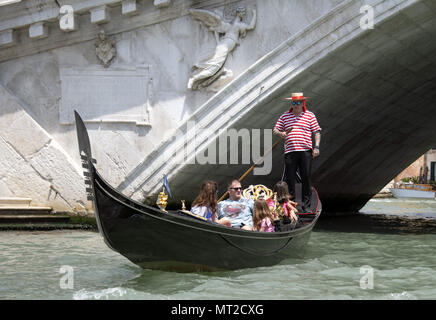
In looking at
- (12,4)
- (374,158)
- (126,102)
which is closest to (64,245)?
(126,102)

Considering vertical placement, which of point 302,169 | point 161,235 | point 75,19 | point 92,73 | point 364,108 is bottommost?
point 161,235

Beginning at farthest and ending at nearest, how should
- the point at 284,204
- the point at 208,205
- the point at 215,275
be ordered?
the point at 284,204
the point at 208,205
the point at 215,275

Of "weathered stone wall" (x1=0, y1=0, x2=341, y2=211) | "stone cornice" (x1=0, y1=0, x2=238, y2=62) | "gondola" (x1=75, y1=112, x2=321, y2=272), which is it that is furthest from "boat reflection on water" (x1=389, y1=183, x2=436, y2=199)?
"gondola" (x1=75, y1=112, x2=321, y2=272)

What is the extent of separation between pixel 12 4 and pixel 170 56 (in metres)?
1.57

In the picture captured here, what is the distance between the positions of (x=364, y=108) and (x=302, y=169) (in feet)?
7.42

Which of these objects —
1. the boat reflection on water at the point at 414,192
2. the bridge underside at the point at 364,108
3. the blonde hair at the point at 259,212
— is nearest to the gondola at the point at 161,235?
the blonde hair at the point at 259,212

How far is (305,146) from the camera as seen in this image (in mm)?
5059

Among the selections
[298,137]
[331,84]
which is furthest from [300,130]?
[331,84]

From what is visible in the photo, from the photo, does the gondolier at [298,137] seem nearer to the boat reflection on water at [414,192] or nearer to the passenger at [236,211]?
the passenger at [236,211]

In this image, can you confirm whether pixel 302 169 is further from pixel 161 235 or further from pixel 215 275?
pixel 161 235

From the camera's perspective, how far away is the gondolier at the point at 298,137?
199 inches

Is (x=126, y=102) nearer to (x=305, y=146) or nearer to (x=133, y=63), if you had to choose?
(x=133, y=63)

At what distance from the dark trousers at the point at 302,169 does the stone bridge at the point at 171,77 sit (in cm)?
75

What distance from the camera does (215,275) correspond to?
3814mm
